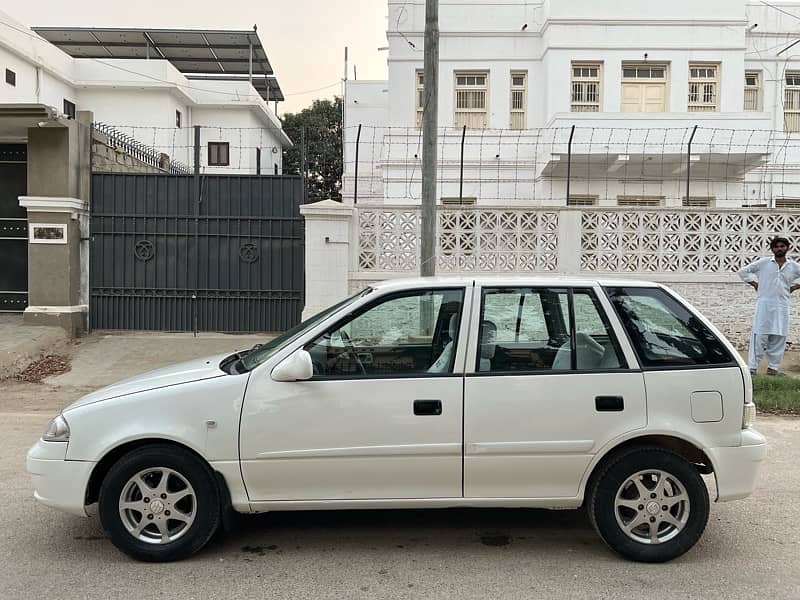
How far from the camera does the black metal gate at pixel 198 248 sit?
459 inches

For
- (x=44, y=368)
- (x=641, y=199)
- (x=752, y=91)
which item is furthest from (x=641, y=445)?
(x=752, y=91)

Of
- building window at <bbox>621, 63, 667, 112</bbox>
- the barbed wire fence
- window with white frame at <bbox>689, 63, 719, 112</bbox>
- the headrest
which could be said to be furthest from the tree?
the headrest

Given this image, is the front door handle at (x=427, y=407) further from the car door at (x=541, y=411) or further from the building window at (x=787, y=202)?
the building window at (x=787, y=202)

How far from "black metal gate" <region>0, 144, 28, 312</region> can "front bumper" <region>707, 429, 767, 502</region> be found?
1165 centimetres

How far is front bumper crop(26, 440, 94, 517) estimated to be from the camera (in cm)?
393

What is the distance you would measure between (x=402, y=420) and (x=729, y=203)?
1862cm

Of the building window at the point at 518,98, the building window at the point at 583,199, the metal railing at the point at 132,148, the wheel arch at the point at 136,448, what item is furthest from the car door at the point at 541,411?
the building window at the point at 518,98

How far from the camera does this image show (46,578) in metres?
3.81

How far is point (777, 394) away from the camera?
322 inches

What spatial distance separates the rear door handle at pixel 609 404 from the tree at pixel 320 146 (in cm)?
3071

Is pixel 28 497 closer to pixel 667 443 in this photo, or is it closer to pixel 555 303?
pixel 555 303

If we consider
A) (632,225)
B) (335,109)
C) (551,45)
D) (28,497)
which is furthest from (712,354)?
(335,109)

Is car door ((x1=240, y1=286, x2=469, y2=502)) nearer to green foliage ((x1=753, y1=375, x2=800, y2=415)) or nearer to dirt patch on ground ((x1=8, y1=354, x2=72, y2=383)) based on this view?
green foliage ((x1=753, y1=375, x2=800, y2=415))

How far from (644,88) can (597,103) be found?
4.85 feet
